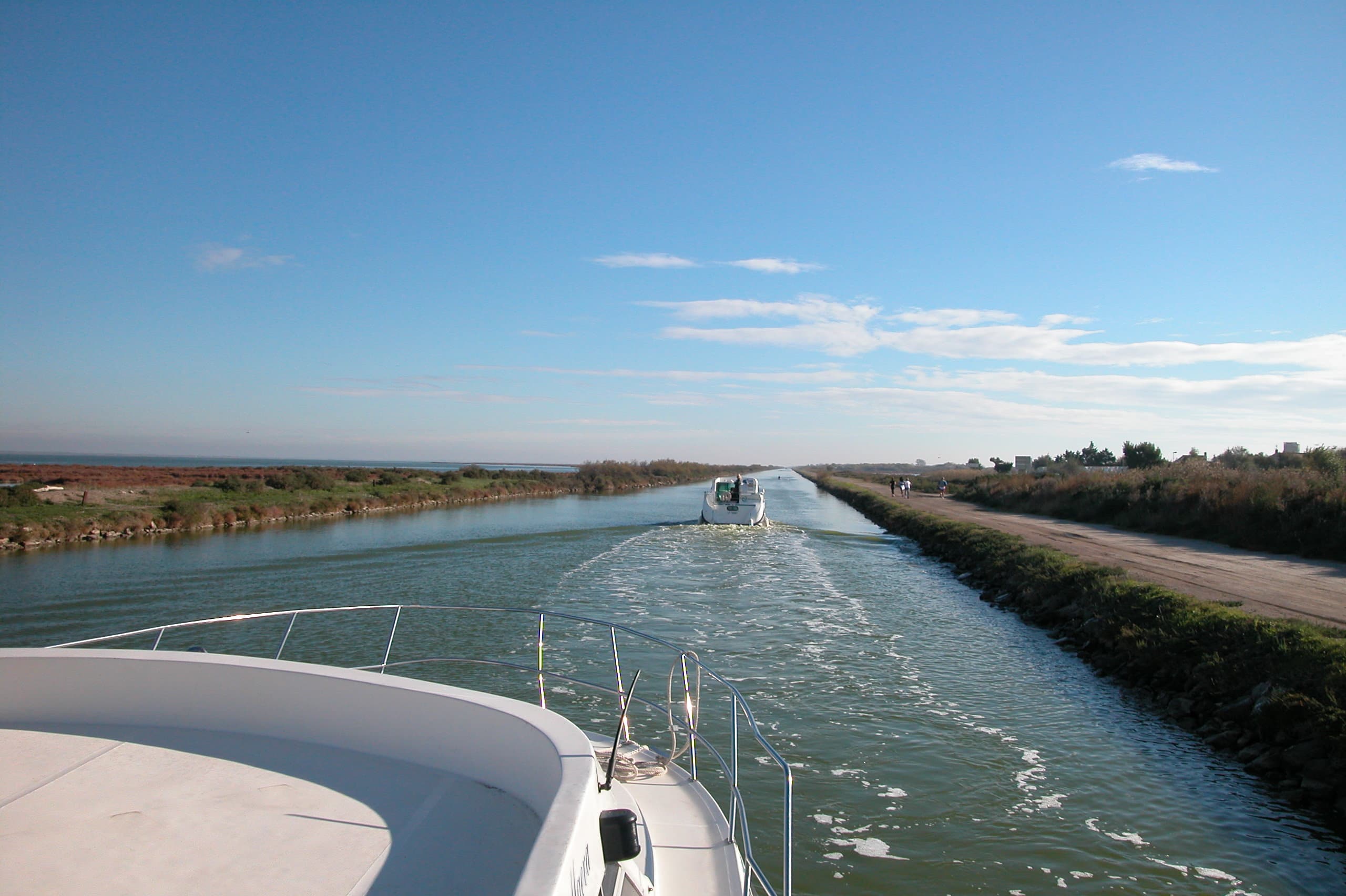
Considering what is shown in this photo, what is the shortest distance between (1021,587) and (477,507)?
36896 mm

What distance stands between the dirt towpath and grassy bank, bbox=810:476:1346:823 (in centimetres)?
94

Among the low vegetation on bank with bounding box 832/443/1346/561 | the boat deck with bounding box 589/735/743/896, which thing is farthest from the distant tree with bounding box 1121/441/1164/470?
the boat deck with bounding box 589/735/743/896

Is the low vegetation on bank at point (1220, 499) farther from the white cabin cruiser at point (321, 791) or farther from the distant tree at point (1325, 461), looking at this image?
the white cabin cruiser at point (321, 791)

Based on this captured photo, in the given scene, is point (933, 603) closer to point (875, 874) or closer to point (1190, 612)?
point (1190, 612)

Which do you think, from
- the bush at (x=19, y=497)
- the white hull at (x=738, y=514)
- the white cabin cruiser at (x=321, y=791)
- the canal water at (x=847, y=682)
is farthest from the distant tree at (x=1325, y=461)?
the bush at (x=19, y=497)

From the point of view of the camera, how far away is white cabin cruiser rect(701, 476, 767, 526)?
3662 centimetres

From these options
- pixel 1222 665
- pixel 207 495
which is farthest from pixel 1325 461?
pixel 207 495

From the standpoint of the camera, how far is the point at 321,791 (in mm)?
3908

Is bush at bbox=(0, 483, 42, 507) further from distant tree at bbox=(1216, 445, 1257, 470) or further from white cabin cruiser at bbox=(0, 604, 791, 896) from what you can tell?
distant tree at bbox=(1216, 445, 1257, 470)

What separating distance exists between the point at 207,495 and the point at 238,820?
41.1 m

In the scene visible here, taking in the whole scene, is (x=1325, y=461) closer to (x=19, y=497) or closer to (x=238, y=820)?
(x=238, y=820)

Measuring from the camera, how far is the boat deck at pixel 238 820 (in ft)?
10.3

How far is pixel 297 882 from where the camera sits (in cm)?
314

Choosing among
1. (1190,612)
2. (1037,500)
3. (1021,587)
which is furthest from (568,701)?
(1037,500)
